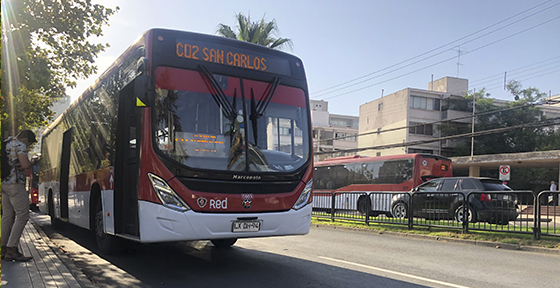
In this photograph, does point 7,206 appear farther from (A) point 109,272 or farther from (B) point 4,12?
(B) point 4,12

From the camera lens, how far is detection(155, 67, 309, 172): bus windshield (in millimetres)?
6551

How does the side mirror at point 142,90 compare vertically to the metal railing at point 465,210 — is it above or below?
above

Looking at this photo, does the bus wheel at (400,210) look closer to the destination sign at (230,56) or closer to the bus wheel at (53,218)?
the destination sign at (230,56)

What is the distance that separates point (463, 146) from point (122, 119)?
5490 centimetres

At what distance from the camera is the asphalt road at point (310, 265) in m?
6.46

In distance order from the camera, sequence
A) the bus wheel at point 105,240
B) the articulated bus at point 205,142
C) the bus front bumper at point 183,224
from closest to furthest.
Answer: the bus front bumper at point 183,224 < the articulated bus at point 205,142 < the bus wheel at point 105,240

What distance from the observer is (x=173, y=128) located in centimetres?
655

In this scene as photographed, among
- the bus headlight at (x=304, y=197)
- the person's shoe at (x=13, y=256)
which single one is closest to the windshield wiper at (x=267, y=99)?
the bus headlight at (x=304, y=197)

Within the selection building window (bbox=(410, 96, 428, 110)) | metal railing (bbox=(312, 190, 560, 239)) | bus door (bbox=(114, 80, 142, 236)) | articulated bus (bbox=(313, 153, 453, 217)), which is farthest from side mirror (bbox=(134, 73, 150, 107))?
building window (bbox=(410, 96, 428, 110))

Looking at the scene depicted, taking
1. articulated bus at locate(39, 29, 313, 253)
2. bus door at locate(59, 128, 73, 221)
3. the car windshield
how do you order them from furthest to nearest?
the car windshield → bus door at locate(59, 128, 73, 221) → articulated bus at locate(39, 29, 313, 253)

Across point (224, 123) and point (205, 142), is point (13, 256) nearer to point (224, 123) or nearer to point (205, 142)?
point (205, 142)

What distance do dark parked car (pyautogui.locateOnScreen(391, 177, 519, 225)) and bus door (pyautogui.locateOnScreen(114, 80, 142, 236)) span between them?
30.6 feet

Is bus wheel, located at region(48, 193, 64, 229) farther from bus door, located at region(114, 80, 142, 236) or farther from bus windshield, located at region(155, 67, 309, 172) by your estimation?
bus windshield, located at region(155, 67, 309, 172)

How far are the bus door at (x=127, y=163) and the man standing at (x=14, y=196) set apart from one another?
134cm
